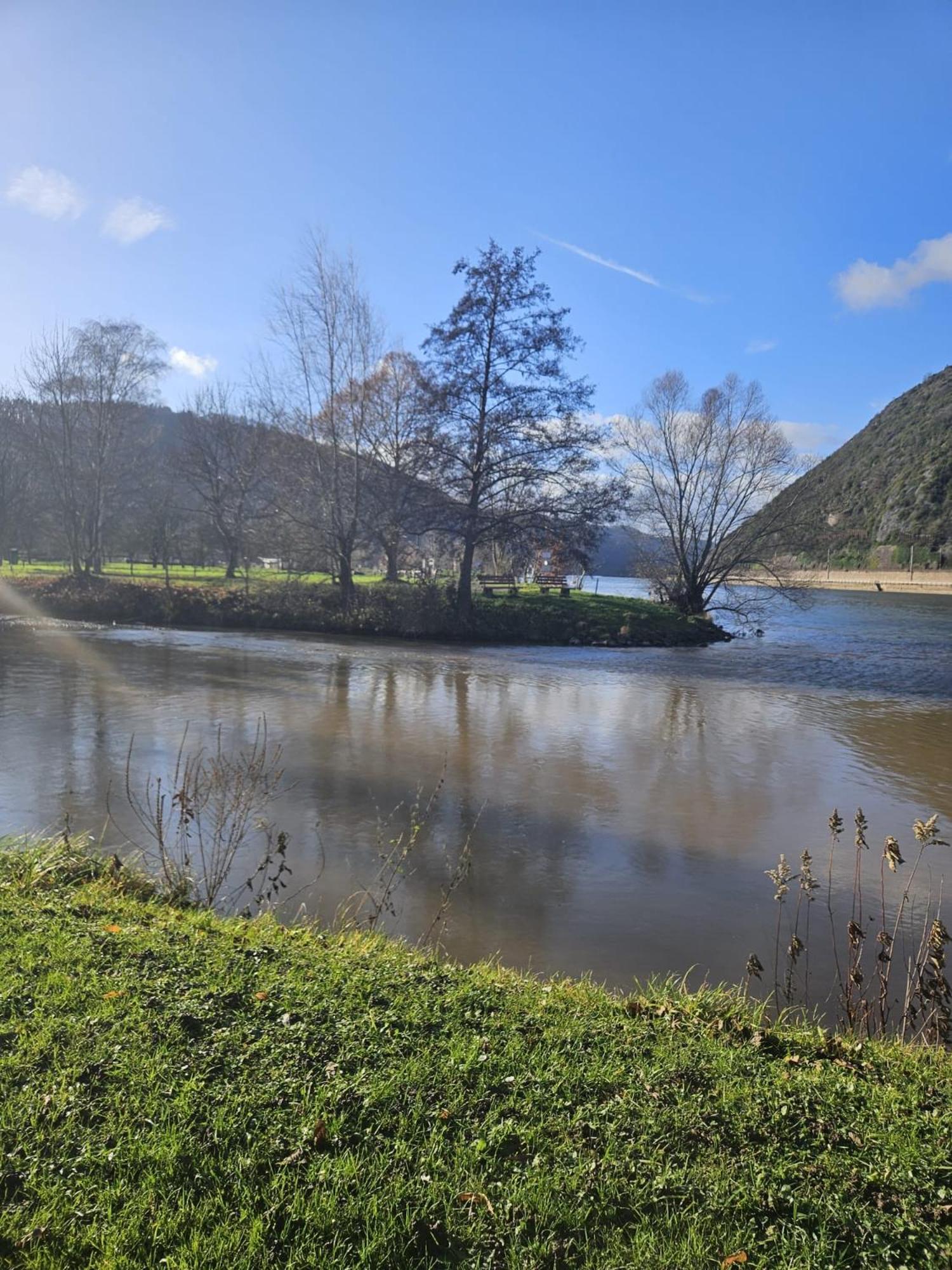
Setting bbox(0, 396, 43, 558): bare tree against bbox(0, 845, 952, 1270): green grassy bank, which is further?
bbox(0, 396, 43, 558): bare tree

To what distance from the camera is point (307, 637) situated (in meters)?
25.7

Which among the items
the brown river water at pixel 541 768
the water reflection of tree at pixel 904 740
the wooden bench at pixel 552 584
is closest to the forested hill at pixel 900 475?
the wooden bench at pixel 552 584

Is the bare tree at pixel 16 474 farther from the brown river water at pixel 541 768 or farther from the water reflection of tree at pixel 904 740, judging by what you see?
the water reflection of tree at pixel 904 740

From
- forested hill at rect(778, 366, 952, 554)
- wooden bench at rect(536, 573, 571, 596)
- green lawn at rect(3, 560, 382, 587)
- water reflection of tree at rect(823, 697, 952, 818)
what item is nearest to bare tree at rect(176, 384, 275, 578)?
green lawn at rect(3, 560, 382, 587)

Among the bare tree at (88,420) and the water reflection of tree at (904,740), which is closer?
the water reflection of tree at (904,740)

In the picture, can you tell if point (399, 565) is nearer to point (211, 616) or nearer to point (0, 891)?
point (211, 616)

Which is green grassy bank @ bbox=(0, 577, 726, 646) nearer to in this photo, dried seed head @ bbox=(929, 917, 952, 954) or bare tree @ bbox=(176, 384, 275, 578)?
bare tree @ bbox=(176, 384, 275, 578)

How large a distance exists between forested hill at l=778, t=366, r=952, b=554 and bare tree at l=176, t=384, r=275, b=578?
6302cm

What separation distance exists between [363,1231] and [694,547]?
33471 millimetres

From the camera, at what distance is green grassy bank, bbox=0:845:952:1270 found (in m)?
2.21

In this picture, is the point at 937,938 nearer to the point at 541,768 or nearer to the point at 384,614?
the point at 541,768

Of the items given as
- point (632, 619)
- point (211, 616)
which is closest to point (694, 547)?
point (632, 619)

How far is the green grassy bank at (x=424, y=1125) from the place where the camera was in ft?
7.27

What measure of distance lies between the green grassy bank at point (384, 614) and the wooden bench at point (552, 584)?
3.61 meters
